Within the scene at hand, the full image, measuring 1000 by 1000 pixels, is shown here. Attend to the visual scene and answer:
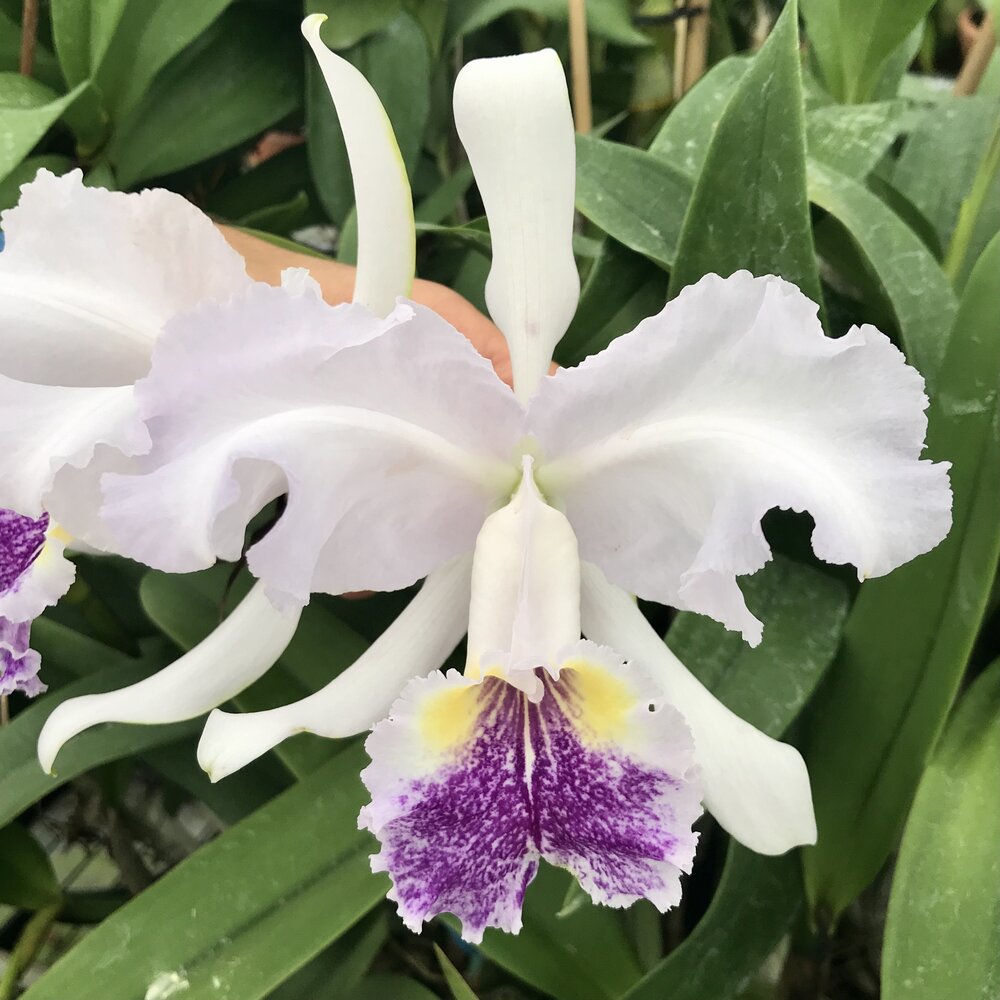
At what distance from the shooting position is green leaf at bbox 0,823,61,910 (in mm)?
837

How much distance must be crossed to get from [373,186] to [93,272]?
170 mm

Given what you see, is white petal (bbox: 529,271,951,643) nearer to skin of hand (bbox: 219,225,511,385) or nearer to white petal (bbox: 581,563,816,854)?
white petal (bbox: 581,563,816,854)

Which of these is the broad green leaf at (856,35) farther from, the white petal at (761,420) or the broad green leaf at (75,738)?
the broad green leaf at (75,738)

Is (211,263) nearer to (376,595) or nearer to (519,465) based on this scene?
(519,465)

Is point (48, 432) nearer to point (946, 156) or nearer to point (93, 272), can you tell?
point (93, 272)

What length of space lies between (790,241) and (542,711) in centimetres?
35

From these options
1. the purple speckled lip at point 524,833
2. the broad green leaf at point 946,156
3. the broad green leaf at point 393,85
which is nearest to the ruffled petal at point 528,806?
the purple speckled lip at point 524,833

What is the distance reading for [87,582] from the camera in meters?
0.92

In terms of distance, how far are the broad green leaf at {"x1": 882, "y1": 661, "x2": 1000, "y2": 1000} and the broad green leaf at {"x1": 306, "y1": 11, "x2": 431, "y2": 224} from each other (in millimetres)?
768

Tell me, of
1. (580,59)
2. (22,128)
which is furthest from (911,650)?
(22,128)

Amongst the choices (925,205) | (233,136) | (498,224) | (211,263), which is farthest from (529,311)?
(233,136)

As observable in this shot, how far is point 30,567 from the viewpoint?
1.80 ft

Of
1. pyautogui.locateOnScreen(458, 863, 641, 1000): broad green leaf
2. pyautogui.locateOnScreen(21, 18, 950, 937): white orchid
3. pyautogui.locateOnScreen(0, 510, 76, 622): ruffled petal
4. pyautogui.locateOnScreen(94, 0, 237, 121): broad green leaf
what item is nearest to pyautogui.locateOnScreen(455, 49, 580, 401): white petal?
pyautogui.locateOnScreen(21, 18, 950, 937): white orchid

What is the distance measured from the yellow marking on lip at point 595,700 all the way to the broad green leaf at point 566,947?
296 millimetres
